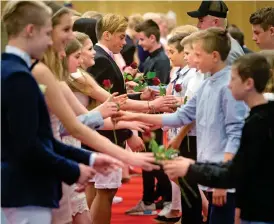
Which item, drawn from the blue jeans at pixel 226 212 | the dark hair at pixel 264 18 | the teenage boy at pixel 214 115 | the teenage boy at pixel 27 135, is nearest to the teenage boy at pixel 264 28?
the dark hair at pixel 264 18

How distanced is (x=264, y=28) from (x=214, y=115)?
1.77 m

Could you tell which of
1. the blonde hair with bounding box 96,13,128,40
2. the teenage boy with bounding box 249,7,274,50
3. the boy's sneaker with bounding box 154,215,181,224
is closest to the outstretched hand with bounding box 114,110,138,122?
the blonde hair with bounding box 96,13,128,40

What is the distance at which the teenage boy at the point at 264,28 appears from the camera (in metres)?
6.26

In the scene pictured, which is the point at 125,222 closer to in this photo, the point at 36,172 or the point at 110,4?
the point at 36,172

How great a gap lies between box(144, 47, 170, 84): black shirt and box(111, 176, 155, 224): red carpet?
55.1 inches

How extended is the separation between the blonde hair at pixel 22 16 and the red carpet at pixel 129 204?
4113 mm

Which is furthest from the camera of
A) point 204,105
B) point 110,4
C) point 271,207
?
point 110,4

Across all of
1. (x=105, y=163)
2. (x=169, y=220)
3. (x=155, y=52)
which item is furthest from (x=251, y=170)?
(x=155, y=52)

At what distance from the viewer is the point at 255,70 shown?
4035 millimetres

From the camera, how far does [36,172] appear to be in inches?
144

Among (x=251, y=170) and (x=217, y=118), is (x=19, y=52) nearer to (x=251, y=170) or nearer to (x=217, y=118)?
(x=251, y=170)

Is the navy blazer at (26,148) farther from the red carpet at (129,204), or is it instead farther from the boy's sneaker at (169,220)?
the red carpet at (129,204)

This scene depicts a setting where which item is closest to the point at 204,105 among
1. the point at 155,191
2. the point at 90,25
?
the point at 90,25

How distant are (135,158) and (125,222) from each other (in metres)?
3.71
